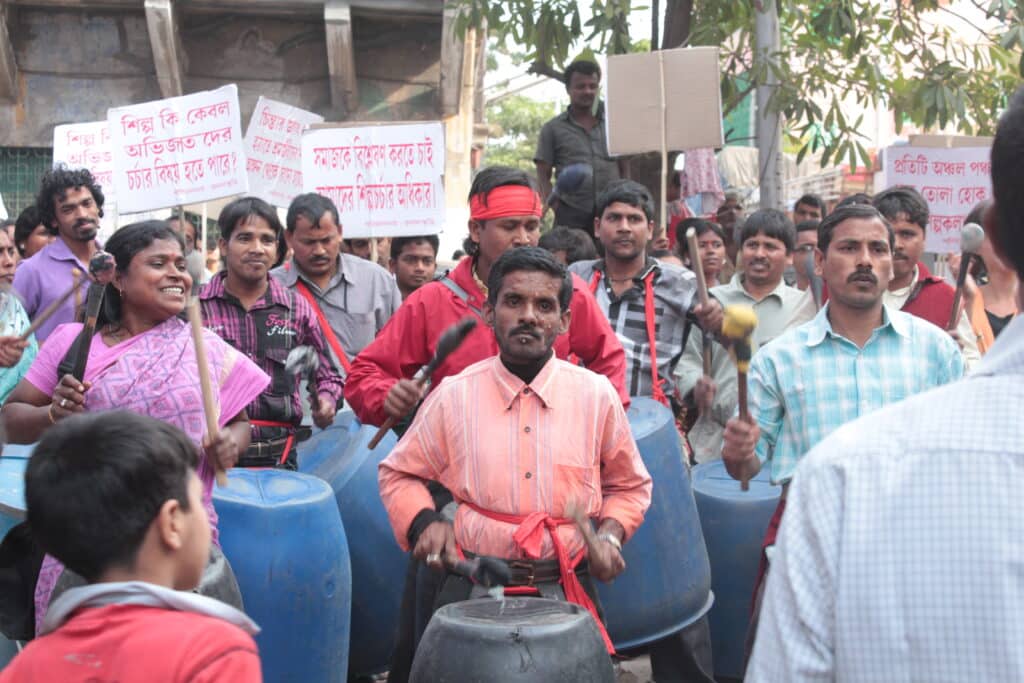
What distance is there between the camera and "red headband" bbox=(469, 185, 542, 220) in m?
4.57

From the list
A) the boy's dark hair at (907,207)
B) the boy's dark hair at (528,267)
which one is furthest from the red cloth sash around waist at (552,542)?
the boy's dark hair at (907,207)

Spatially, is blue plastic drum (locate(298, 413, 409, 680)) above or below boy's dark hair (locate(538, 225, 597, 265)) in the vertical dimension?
below

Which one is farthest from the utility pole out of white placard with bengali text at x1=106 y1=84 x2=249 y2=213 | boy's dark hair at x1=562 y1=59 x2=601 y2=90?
white placard with bengali text at x1=106 y1=84 x2=249 y2=213

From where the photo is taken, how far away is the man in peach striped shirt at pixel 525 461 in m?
3.62

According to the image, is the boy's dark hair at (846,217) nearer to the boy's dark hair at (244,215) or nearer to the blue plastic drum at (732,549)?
the blue plastic drum at (732,549)

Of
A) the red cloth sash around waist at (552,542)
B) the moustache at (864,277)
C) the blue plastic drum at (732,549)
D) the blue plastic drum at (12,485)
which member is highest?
the moustache at (864,277)

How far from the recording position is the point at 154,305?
3889mm

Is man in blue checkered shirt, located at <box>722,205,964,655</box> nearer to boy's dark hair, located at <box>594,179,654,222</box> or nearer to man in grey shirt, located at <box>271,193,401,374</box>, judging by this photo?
boy's dark hair, located at <box>594,179,654,222</box>

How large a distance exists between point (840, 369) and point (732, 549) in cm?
153

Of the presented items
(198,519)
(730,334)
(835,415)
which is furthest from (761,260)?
(198,519)

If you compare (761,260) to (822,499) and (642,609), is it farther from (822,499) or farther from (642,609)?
(822,499)

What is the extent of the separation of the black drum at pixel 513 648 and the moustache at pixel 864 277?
1229mm

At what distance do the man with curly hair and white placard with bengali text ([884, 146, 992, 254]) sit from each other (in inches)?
191

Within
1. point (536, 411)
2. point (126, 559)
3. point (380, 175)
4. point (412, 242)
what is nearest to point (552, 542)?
point (536, 411)
